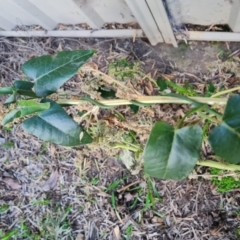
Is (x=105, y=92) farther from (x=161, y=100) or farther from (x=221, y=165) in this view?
(x=221, y=165)

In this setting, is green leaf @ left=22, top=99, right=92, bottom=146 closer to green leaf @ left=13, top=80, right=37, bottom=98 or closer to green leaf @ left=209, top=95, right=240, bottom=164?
green leaf @ left=13, top=80, right=37, bottom=98

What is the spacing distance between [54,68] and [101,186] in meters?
0.72

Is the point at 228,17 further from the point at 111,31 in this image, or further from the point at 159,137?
the point at 159,137

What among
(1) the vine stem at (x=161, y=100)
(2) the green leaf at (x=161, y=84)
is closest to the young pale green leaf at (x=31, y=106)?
(1) the vine stem at (x=161, y=100)

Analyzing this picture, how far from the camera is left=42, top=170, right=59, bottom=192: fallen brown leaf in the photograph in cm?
163

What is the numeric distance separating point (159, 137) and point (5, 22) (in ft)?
3.53

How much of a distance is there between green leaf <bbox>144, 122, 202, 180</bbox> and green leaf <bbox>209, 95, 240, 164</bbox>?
0.04 m

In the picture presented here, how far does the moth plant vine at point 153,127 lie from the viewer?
81cm

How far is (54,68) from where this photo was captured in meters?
0.95

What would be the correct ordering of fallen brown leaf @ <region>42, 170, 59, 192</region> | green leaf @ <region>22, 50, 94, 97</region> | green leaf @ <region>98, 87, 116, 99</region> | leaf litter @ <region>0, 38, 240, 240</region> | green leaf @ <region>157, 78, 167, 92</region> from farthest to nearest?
1. fallen brown leaf @ <region>42, 170, 59, 192</region>
2. leaf litter @ <region>0, 38, 240, 240</region>
3. green leaf @ <region>157, 78, 167, 92</region>
4. green leaf @ <region>98, 87, 116, 99</region>
5. green leaf @ <region>22, 50, 94, 97</region>

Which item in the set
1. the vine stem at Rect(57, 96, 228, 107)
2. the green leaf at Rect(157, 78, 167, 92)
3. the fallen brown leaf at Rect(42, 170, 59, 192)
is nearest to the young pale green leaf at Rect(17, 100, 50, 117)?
the vine stem at Rect(57, 96, 228, 107)

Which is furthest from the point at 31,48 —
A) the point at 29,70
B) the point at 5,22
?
the point at 29,70

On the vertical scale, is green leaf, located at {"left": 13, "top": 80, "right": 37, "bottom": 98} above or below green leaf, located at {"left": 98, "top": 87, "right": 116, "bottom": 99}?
above

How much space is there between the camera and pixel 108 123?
116 centimetres
